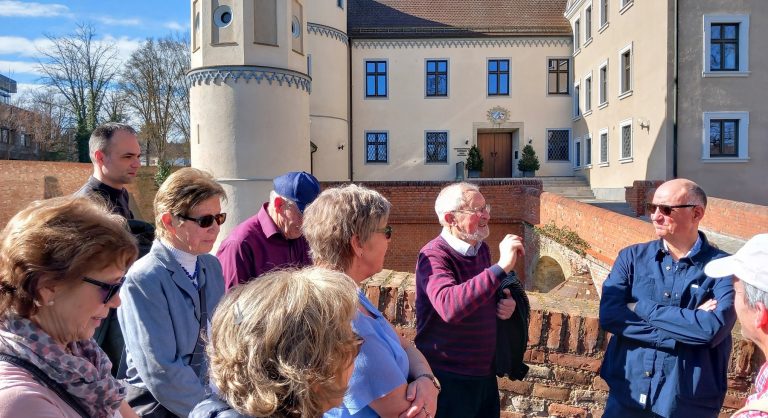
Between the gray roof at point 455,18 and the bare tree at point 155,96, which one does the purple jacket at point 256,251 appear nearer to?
the gray roof at point 455,18

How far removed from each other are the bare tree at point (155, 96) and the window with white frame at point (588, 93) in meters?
21.0

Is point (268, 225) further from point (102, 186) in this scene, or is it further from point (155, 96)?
point (155, 96)

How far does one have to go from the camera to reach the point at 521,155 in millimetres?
26359

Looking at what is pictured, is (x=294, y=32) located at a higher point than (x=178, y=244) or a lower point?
higher

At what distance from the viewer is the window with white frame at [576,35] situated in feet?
84.1

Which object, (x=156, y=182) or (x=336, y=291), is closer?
(x=336, y=291)

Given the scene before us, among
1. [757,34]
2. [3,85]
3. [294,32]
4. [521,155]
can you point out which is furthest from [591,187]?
[3,85]

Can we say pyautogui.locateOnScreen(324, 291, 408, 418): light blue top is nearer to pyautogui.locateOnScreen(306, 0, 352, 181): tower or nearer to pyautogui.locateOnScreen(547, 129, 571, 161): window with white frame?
pyautogui.locateOnScreen(306, 0, 352, 181): tower

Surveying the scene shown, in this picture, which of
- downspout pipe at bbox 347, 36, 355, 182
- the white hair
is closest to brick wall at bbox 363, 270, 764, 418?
the white hair

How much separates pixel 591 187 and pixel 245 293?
24008 mm

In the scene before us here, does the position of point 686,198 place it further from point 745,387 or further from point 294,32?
point 294,32

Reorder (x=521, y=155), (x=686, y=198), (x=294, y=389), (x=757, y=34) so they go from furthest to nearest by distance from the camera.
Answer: (x=521, y=155), (x=757, y=34), (x=686, y=198), (x=294, y=389)

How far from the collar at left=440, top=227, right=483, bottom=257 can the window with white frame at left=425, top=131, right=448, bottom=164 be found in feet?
80.4

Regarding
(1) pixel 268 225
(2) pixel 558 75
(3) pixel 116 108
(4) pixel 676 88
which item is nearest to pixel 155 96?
(3) pixel 116 108
